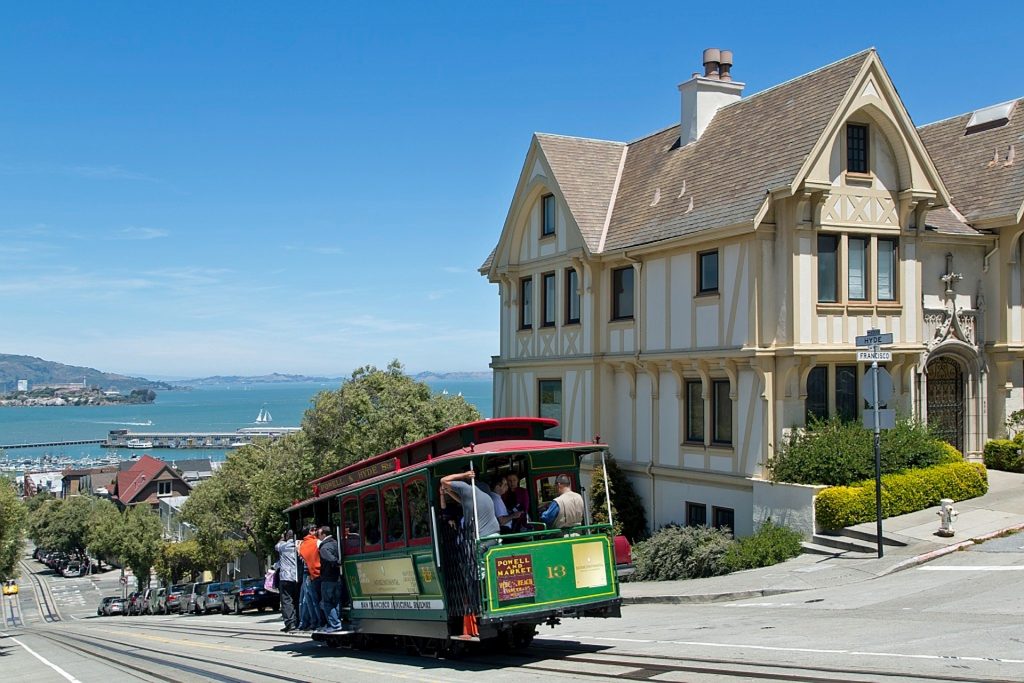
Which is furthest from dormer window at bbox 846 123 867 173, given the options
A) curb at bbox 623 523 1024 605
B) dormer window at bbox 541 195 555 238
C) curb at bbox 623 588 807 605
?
curb at bbox 623 588 807 605

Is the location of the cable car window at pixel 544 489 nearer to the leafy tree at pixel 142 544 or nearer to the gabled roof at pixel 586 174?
the gabled roof at pixel 586 174

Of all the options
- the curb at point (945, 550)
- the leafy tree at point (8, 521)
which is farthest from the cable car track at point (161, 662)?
the curb at point (945, 550)

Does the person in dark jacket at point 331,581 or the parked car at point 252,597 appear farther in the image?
the parked car at point 252,597

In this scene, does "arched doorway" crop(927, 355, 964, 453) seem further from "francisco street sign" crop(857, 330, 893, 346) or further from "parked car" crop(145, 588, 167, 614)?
"parked car" crop(145, 588, 167, 614)

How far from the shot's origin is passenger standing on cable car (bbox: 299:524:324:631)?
52.5 ft

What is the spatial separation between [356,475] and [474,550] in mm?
4234

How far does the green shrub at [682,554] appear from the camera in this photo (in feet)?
71.7

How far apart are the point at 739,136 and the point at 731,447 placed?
805 centimetres

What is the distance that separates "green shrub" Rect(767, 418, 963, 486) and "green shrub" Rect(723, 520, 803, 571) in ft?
4.06

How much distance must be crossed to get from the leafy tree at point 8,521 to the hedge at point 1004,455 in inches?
1026

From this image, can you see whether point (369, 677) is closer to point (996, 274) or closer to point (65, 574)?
point (996, 274)

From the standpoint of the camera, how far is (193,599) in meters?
39.6

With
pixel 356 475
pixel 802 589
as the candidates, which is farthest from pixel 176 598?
pixel 802 589

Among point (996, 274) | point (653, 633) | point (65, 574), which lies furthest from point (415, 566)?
point (65, 574)
